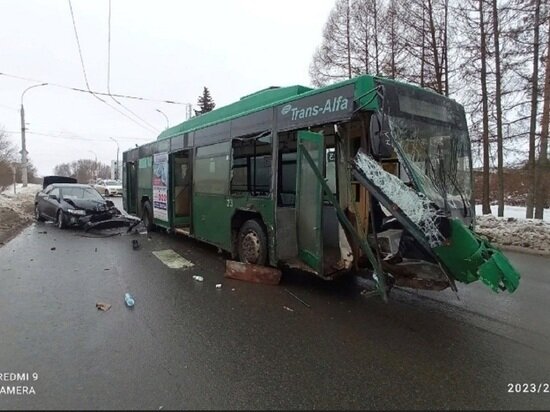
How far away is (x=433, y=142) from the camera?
515cm

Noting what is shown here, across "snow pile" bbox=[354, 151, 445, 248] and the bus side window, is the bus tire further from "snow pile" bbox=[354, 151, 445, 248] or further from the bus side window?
"snow pile" bbox=[354, 151, 445, 248]

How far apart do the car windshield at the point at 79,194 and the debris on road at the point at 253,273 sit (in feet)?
30.7

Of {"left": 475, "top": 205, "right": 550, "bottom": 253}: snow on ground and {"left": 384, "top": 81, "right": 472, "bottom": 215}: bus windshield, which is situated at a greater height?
{"left": 384, "top": 81, "right": 472, "bottom": 215}: bus windshield

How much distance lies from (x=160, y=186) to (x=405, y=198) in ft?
28.2

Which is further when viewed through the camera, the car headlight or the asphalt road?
the car headlight

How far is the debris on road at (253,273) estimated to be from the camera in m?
6.51

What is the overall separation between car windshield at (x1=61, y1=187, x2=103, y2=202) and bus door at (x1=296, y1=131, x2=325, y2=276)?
1075 cm

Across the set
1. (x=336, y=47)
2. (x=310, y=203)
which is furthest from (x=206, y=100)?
(x=310, y=203)

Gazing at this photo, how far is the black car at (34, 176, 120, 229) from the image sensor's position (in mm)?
13297

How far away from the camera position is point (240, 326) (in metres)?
4.62

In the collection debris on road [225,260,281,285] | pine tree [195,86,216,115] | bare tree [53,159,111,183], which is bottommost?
debris on road [225,260,281,285]

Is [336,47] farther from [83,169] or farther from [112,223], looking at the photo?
[83,169]

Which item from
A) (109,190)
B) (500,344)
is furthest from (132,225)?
(109,190)

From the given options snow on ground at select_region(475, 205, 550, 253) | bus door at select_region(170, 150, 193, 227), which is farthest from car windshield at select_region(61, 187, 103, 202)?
snow on ground at select_region(475, 205, 550, 253)
